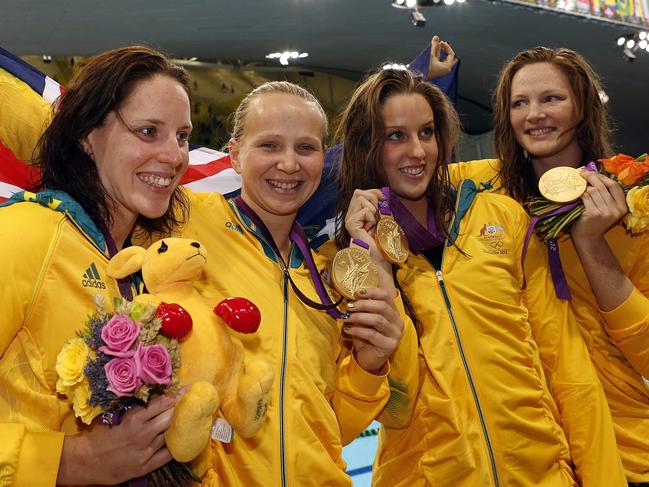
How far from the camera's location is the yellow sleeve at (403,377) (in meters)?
1.90

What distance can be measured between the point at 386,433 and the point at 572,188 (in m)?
1.03

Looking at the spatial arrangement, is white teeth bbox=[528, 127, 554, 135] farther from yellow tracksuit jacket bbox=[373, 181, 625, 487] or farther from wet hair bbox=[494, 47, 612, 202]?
yellow tracksuit jacket bbox=[373, 181, 625, 487]

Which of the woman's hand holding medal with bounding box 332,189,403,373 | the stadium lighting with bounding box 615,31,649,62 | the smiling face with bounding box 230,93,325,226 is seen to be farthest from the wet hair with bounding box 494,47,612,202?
the stadium lighting with bounding box 615,31,649,62

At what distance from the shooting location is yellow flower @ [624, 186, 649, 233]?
2.07 meters

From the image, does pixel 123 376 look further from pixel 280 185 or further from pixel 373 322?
pixel 280 185

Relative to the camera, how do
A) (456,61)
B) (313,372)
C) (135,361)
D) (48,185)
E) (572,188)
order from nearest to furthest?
(135,361) → (48,185) → (313,372) → (572,188) → (456,61)

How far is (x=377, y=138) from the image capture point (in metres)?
2.18

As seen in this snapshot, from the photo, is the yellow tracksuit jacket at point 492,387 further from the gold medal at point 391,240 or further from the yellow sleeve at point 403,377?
the gold medal at point 391,240

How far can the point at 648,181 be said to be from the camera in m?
2.14

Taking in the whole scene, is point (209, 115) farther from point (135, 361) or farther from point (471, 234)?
point (135, 361)

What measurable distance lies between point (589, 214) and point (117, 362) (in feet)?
5.29

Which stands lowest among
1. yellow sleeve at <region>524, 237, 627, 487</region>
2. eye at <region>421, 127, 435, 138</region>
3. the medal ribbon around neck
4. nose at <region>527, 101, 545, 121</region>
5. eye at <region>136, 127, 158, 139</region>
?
yellow sleeve at <region>524, 237, 627, 487</region>

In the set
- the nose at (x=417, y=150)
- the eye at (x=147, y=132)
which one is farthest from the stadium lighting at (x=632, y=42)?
the eye at (x=147, y=132)

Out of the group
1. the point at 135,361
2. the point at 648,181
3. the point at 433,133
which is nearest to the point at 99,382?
the point at 135,361
